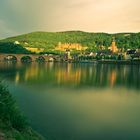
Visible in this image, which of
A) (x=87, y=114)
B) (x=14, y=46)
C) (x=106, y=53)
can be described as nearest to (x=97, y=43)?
(x=106, y=53)

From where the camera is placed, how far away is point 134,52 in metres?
142

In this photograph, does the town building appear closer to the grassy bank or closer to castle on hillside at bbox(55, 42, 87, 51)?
castle on hillside at bbox(55, 42, 87, 51)

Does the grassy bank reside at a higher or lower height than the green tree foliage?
lower

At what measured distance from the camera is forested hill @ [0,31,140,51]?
168 metres

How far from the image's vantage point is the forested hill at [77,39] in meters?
168

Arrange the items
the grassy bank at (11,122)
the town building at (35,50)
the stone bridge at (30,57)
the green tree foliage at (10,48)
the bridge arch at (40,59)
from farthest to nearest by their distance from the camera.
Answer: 1. the town building at (35,50)
2. the bridge arch at (40,59)
3. the green tree foliage at (10,48)
4. the stone bridge at (30,57)
5. the grassy bank at (11,122)

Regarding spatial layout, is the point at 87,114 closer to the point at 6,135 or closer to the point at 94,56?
the point at 6,135

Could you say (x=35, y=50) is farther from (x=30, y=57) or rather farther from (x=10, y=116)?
(x=10, y=116)

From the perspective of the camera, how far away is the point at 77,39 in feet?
623

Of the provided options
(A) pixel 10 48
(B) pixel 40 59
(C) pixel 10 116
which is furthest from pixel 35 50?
(C) pixel 10 116

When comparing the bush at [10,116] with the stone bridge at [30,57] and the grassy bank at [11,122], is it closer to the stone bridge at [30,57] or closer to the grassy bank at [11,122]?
the grassy bank at [11,122]

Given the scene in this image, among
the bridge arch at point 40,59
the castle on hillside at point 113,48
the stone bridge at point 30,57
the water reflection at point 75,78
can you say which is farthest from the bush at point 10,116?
the castle on hillside at point 113,48

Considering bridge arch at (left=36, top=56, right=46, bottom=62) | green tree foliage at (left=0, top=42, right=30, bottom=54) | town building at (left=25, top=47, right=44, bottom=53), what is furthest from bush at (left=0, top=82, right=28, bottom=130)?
town building at (left=25, top=47, right=44, bottom=53)

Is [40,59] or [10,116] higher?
[10,116]
